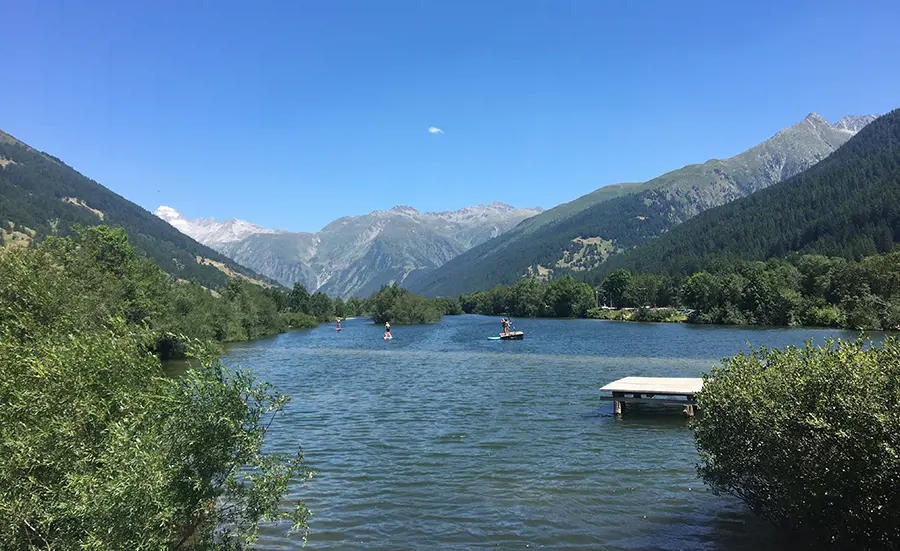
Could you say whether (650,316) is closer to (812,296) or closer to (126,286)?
(812,296)

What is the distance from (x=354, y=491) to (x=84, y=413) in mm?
10091

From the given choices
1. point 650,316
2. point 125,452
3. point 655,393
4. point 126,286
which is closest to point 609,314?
point 650,316

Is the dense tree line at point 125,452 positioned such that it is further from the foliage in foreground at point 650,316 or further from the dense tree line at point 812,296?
the foliage in foreground at point 650,316

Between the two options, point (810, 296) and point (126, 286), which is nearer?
point (126, 286)

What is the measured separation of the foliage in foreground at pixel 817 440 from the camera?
9711 millimetres

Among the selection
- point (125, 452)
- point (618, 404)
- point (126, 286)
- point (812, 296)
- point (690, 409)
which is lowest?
point (618, 404)

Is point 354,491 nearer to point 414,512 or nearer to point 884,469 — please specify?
point 414,512

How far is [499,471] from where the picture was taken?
20.3 m

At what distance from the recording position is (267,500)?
35.8 feet

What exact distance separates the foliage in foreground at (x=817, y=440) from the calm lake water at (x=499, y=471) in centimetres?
270

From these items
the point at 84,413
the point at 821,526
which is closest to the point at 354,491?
the point at 84,413

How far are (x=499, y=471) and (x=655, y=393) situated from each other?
43.7ft

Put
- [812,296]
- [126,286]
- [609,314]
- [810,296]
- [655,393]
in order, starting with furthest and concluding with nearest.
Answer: [609,314], [810,296], [812,296], [126,286], [655,393]

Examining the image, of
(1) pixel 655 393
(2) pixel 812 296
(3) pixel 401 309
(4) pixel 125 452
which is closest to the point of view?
(4) pixel 125 452
